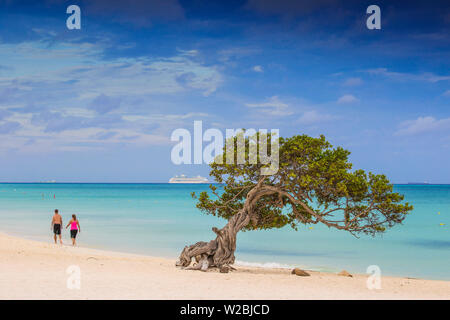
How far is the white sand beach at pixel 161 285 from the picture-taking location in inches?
397

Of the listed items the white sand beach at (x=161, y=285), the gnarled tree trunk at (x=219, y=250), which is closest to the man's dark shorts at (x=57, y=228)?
the white sand beach at (x=161, y=285)

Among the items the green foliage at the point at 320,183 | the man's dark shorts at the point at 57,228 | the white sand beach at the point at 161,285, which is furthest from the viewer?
the man's dark shorts at the point at 57,228

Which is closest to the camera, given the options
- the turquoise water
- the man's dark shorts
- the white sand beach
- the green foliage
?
the white sand beach

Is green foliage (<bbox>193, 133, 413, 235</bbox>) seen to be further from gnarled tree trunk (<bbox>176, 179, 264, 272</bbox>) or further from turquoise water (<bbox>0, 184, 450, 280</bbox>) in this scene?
turquoise water (<bbox>0, 184, 450, 280</bbox>)

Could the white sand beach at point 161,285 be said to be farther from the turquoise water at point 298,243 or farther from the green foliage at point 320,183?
the turquoise water at point 298,243

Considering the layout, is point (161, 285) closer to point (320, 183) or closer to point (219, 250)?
point (219, 250)

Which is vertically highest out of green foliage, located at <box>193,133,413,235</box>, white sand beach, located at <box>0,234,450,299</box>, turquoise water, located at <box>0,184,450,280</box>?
green foliage, located at <box>193,133,413,235</box>

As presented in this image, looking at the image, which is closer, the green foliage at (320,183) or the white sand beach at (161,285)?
the white sand beach at (161,285)

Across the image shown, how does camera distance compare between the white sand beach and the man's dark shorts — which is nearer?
the white sand beach

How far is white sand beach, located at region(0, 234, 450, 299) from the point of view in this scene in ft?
33.1

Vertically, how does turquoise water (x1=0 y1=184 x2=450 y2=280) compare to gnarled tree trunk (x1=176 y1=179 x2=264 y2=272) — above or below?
below

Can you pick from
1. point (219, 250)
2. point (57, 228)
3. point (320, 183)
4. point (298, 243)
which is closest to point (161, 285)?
point (219, 250)

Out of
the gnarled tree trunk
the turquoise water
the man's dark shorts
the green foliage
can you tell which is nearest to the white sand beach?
the gnarled tree trunk

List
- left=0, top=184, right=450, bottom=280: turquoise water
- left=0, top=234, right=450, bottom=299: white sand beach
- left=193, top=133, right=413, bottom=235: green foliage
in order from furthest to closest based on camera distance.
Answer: left=0, top=184, right=450, bottom=280: turquoise water
left=193, top=133, right=413, bottom=235: green foliage
left=0, top=234, right=450, bottom=299: white sand beach
